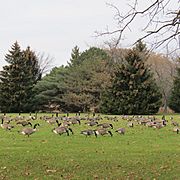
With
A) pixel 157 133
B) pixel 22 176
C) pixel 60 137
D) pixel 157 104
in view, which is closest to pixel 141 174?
pixel 22 176

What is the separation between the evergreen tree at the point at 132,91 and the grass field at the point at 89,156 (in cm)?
2997

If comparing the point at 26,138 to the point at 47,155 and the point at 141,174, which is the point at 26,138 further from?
the point at 141,174

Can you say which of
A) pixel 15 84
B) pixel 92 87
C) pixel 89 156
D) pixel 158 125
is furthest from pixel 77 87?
pixel 89 156

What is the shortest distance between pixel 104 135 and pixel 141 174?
8.86 meters

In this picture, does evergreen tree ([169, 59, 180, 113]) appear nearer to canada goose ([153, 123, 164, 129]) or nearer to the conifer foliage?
the conifer foliage

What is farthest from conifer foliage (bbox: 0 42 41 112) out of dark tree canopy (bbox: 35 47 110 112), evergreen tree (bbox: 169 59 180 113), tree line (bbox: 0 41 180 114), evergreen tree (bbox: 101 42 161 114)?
evergreen tree (bbox: 169 59 180 113)

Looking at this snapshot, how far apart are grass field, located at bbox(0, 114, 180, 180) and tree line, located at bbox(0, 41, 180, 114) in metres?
30.7

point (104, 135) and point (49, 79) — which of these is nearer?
point (104, 135)

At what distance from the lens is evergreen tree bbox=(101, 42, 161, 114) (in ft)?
167

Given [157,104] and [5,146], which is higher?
[157,104]

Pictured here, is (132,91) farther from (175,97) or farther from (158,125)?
(158,125)

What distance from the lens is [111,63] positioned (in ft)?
195

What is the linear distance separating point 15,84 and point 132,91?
17.3 m

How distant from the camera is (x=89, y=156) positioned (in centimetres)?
1423
